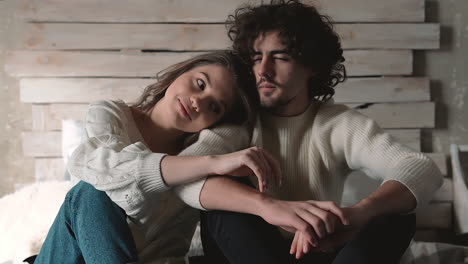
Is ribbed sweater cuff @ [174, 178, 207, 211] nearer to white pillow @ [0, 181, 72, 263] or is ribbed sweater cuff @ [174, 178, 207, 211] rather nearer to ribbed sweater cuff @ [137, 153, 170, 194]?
ribbed sweater cuff @ [137, 153, 170, 194]

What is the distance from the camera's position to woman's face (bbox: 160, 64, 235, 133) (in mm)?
1377

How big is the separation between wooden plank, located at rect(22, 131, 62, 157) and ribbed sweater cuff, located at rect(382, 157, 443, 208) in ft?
5.39

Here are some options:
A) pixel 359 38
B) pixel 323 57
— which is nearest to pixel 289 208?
pixel 323 57

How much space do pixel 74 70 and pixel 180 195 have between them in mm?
1370

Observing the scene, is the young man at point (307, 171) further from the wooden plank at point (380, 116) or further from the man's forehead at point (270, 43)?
the wooden plank at point (380, 116)

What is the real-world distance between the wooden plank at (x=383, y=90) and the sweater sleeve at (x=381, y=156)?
1008mm

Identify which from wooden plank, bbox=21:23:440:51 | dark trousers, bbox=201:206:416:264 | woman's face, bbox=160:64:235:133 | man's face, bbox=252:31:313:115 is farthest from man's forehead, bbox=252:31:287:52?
wooden plank, bbox=21:23:440:51

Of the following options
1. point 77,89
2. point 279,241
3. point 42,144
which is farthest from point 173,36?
point 279,241

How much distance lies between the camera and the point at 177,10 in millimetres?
2373

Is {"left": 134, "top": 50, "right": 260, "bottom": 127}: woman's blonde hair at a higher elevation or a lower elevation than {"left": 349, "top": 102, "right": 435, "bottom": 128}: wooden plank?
higher

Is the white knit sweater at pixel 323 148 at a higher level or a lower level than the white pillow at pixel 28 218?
higher

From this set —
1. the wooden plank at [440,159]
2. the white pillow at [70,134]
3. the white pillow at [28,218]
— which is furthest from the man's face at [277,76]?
the wooden plank at [440,159]

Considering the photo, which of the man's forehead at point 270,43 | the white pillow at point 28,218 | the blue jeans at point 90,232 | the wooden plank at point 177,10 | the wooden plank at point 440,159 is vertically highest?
the wooden plank at point 177,10

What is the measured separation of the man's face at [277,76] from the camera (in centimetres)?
139
